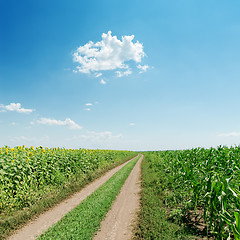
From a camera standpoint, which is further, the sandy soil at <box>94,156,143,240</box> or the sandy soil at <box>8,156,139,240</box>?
the sandy soil at <box>8,156,139,240</box>

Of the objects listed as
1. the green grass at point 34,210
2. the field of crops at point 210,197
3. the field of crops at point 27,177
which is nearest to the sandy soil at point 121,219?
the field of crops at point 210,197

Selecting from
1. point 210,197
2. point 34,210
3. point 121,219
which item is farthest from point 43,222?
point 210,197

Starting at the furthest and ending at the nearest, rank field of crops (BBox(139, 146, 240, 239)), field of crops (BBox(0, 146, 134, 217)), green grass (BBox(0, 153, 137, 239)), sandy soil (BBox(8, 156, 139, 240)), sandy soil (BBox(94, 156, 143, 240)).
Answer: field of crops (BBox(0, 146, 134, 217)), green grass (BBox(0, 153, 137, 239)), sandy soil (BBox(8, 156, 139, 240)), sandy soil (BBox(94, 156, 143, 240)), field of crops (BBox(139, 146, 240, 239))

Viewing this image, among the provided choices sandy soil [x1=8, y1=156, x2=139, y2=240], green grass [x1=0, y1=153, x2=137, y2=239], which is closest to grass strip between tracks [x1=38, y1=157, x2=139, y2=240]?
sandy soil [x1=8, y1=156, x2=139, y2=240]

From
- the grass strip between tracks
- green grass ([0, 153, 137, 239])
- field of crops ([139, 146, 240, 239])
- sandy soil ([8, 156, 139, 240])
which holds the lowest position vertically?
sandy soil ([8, 156, 139, 240])

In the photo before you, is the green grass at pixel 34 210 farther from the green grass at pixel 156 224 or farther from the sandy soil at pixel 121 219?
the green grass at pixel 156 224

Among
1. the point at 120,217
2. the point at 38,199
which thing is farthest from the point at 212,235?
the point at 38,199

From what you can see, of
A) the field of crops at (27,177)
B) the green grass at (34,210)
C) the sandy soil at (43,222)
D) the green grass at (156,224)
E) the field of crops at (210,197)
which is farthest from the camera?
the field of crops at (27,177)

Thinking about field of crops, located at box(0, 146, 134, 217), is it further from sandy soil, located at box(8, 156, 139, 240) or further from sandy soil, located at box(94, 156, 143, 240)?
sandy soil, located at box(94, 156, 143, 240)

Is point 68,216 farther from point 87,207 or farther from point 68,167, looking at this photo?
point 68,167

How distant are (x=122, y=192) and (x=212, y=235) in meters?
6.26

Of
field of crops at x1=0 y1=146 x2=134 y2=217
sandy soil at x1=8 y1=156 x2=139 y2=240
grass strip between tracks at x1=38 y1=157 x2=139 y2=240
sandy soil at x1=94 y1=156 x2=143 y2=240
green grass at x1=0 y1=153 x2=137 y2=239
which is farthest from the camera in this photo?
field of crops at x1=0 y1=146 x2=134 y2=217

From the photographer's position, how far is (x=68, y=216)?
675cm

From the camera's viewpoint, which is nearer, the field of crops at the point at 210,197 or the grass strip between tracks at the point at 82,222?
the field of crops at the point at 210,197
